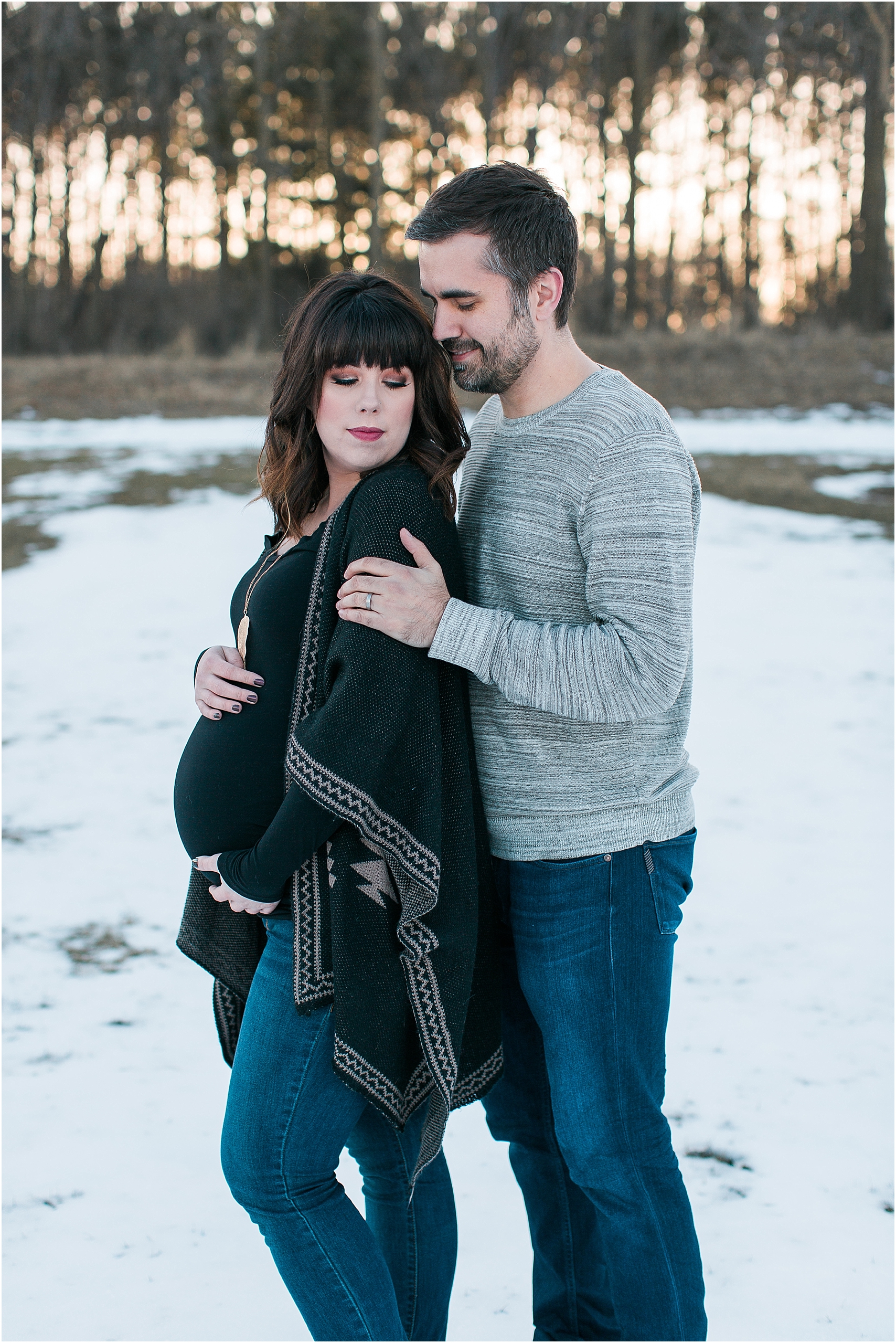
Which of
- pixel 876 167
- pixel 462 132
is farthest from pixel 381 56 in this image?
pixel 876 167

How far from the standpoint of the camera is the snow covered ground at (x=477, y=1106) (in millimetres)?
2127

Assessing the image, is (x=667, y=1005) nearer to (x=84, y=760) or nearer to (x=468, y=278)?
(x=468, y=278)

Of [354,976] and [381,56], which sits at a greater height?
[381,56]

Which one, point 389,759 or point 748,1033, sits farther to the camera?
point 748,1033

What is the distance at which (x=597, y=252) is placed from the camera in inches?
942

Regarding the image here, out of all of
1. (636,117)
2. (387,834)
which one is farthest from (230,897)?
(636,117)

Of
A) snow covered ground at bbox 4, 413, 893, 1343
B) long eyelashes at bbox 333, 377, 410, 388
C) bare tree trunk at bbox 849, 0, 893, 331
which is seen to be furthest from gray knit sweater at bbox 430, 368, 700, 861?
bare tree trunk at bbox 849, 0, 893, 331

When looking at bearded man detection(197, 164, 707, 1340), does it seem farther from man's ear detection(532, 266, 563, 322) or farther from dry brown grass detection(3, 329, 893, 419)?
dry brown grass detection(3, 329, 893, 419)

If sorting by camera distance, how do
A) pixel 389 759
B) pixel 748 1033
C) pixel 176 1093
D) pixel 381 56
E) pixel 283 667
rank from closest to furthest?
pixel 389 759, pixel 283 667, pixel 176 1093, pixel 748 1033, pixel 381 56

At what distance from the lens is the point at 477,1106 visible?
9.48ft

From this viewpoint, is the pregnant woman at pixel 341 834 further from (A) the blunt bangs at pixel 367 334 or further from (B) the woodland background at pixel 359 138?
(B) the woodland background at pixel 359 138

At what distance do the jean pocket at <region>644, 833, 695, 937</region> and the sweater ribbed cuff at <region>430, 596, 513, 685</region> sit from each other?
0.43 m

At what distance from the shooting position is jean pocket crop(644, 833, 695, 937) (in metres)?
1.74

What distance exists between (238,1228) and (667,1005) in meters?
1.15
